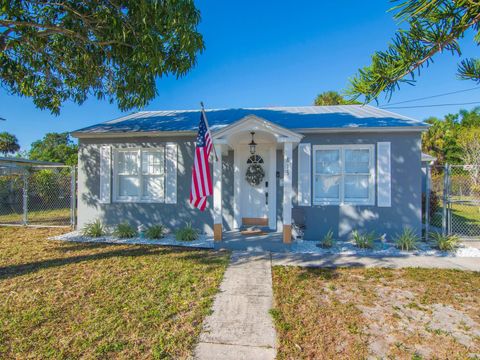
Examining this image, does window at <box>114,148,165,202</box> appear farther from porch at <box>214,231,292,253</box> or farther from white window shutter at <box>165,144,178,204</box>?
porch at <box>214,231,292,253</box>

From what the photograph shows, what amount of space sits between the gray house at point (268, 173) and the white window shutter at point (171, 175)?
0.03 m

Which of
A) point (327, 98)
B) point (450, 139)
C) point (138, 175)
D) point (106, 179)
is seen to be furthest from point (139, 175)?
point (450, 139)

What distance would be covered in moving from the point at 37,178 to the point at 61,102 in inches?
338

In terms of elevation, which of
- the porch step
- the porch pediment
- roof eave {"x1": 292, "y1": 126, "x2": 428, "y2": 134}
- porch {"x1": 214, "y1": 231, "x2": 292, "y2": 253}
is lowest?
porch {"x1": 214, "y1": 231, "x2": 292, "y2": 253}

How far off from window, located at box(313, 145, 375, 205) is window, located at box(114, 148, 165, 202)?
504 cm

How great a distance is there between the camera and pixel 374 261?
548 cm

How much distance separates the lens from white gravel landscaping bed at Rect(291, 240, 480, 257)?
5.95 m

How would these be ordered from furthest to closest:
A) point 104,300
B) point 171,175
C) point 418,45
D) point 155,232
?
1. point 171,175
2. point 155,232
3. point 104,300
4. point 418,45

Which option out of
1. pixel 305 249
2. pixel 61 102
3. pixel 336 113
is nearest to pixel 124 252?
pixel 305 249

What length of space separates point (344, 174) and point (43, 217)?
507 inches

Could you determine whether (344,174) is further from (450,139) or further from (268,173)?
(450,139)

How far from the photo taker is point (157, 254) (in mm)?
5828

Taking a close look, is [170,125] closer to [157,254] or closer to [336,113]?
[157,254]

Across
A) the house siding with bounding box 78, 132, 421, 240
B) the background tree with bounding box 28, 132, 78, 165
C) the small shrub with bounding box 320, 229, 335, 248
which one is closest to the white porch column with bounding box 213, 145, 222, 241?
the house siding with bounding box 78, 132, 421, 240
